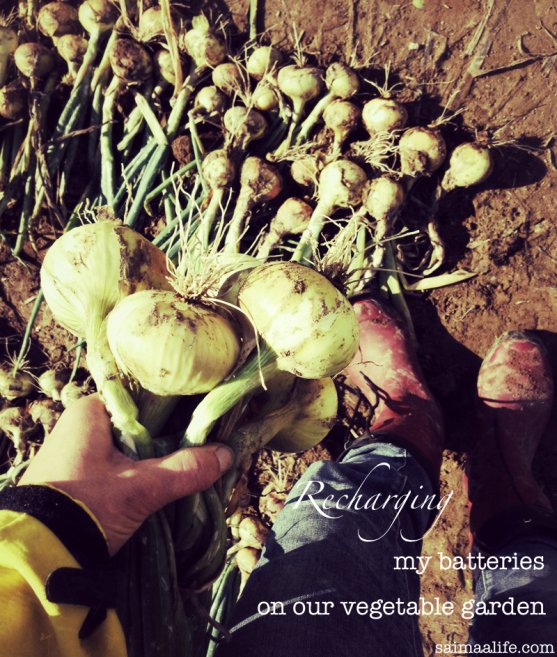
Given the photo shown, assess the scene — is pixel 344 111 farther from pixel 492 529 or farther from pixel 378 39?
pixel 492 529

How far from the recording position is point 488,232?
6.97 ft

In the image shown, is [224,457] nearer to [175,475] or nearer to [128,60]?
[175,475]

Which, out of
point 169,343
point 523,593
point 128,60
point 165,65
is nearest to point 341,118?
point 165,65

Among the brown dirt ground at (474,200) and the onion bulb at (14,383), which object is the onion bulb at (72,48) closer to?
the brown dirt ground at (474,200)

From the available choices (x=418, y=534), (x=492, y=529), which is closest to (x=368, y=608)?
(x=418, y=534)

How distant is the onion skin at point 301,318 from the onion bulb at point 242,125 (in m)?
1.05

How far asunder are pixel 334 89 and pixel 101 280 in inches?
54.5

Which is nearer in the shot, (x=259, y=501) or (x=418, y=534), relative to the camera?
(x=418, y=534)

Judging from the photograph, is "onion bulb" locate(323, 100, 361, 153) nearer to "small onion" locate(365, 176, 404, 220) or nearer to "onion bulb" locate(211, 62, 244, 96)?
"small onion" locate(365, 176, 404, 220)

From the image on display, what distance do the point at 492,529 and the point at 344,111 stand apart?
67.8 inches

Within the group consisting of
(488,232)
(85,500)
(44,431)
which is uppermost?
(488,232)

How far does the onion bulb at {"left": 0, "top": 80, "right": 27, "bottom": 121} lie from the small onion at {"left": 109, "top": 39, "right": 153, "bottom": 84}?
0.46 meters

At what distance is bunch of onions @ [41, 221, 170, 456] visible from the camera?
1220mm

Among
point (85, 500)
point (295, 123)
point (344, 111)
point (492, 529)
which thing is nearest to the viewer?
point (85, 500)
